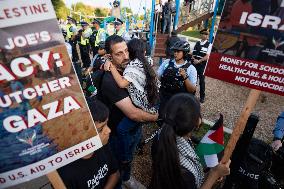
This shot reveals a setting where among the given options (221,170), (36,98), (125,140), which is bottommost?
(125,140)

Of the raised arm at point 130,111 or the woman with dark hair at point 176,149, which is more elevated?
the woman with dark hair at point 176,149

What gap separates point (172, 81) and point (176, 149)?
93.8 inches

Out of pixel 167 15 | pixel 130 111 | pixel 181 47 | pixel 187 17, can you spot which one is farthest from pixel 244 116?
pixel 187 17

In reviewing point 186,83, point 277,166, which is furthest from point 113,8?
point 277,166

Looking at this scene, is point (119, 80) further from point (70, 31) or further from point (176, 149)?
point (70, 31)

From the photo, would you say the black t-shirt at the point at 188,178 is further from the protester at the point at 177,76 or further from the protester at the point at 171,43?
the protester at the point at 171,43

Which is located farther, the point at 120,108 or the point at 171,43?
the point at 171,43

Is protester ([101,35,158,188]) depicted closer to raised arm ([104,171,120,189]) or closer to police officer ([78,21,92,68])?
raised arm ([104,171,120,189])

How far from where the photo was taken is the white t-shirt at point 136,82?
281 centimetres

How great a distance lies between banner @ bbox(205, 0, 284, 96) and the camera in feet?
5.48

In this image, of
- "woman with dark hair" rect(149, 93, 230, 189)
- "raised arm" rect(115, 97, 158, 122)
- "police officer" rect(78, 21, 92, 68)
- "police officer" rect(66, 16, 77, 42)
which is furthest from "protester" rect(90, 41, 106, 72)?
"police officer" rect(66, 16, 77, 42)

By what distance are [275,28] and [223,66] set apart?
45 centimetres

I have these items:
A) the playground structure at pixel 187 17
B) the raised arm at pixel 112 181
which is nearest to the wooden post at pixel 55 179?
the raised arm at pixel 112 181

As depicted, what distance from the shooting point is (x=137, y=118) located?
9.34ft
